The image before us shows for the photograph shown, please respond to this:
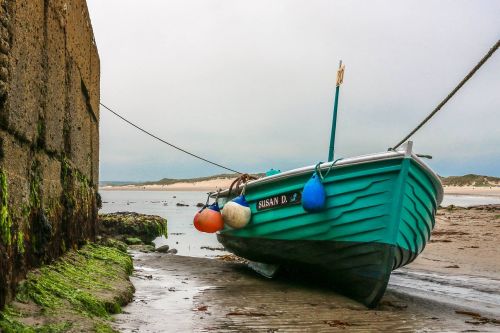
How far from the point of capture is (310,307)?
16.1 ft

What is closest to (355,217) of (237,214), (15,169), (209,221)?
(237,214)

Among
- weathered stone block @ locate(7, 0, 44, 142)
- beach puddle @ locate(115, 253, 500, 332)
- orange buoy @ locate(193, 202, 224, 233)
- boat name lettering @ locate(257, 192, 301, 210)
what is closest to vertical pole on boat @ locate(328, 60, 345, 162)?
boat name lettering @ locate(257, 192, 301, 210)

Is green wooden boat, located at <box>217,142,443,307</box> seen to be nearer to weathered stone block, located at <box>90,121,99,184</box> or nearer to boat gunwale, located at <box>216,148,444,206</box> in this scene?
boat gunwale, located at <box>216,148,444,206</box>

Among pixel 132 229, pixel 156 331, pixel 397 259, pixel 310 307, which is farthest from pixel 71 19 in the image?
pixel 132 229

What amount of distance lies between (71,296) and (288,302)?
87.9 inches

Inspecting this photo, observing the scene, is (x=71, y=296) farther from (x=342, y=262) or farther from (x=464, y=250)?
(x=464, y=250)

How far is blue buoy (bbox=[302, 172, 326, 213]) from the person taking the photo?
5328mm

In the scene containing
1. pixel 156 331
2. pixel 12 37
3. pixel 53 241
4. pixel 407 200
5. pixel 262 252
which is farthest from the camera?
pixel 262 252

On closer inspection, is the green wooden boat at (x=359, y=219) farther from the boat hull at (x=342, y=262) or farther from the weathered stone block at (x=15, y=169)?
the weathered stone block at (x=15, y=169)

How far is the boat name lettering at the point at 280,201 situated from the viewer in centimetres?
579

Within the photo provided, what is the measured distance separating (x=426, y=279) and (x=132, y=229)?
7148 millimetres

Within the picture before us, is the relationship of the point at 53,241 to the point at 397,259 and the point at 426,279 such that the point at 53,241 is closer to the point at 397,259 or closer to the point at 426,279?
the point at 397,259

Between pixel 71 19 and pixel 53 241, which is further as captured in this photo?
pixel 71 19

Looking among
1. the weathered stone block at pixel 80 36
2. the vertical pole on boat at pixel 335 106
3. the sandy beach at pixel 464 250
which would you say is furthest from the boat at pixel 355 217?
the sandy beach at pixel 464 250
